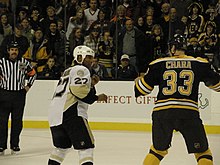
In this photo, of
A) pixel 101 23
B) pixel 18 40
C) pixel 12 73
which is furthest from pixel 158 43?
pixel 12 73

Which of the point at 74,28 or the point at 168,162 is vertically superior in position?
the point at 74,28

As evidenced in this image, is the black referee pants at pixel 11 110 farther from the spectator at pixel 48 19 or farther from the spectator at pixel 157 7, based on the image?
the spectator at pixel 157 7

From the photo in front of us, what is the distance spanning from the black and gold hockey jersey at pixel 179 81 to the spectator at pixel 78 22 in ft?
22.9

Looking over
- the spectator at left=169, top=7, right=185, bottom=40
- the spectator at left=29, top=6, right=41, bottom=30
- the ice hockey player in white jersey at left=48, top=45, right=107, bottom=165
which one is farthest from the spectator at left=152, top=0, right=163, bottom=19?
the ice hockey player in white jersey at left=48, top=45, right=107, bottom=165

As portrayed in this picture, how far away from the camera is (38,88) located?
36.9ft

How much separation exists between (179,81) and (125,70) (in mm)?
6156

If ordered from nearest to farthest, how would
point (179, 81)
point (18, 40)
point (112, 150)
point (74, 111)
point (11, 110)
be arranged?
point (179, 81) → point (74, 111) → point (11, 110) → point (112, 150) → point (18, 40)

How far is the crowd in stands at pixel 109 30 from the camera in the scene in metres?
12.0

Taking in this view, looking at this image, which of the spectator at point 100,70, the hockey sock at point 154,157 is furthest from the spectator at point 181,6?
the hockey sock at point 154,157

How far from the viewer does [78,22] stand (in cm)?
1266

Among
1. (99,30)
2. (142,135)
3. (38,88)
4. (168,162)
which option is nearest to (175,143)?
(142,135)

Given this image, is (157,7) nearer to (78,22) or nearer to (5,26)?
(78,22)

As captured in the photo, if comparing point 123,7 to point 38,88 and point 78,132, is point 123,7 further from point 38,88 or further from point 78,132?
point 78,132

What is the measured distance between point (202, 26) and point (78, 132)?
6.72m
